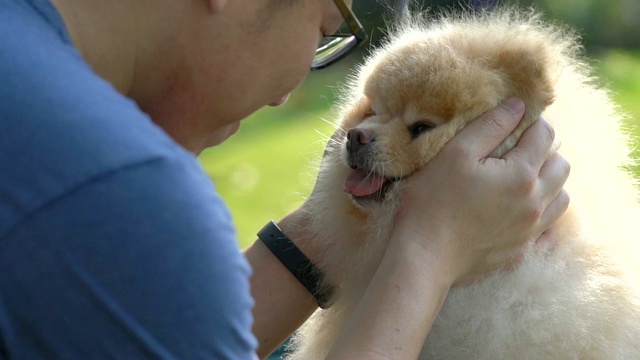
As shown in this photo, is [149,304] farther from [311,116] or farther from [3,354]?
[311,116]

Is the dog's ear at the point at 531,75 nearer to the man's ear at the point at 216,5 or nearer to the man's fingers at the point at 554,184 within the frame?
the man's fingers at the point at 554,184

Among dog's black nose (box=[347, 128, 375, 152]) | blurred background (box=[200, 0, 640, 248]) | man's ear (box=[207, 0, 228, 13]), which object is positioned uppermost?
man's ear (box=[207, 0, 228, 13])

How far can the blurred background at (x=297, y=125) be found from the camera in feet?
17.5

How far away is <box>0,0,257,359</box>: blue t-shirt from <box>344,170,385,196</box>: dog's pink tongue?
735 millimetres

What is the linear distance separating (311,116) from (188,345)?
5.46 m

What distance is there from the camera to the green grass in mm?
5281

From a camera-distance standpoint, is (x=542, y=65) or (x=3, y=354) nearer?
(x=3, y=354)

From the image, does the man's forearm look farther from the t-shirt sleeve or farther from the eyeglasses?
the t-shirt sleeve

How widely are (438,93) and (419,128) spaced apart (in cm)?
8

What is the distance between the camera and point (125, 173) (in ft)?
3.17

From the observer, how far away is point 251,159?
20.3 ft

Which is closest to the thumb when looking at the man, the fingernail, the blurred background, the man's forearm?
the fingernail

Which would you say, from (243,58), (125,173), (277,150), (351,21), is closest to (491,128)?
(351,21)

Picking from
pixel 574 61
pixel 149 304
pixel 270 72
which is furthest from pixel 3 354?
pixel 574 61
